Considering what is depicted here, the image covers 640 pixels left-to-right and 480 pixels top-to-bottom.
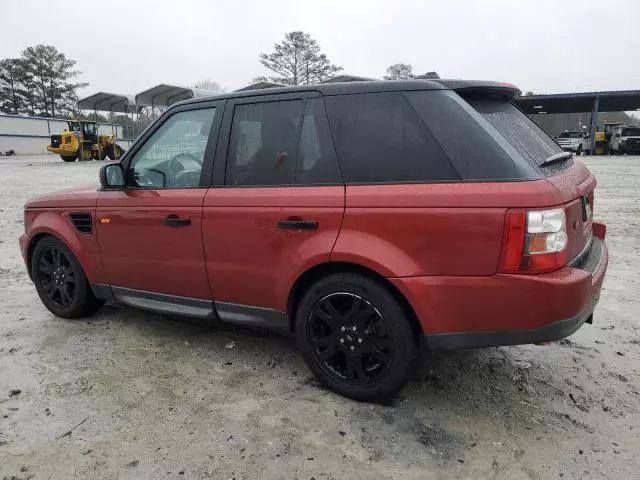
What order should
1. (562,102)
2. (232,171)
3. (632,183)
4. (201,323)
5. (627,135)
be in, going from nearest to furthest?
1. (232,171)
2. (201,323)
3. (632,183)
4. (627,135)
5. (562,102)

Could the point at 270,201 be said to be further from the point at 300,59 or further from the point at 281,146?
the point at 300,59

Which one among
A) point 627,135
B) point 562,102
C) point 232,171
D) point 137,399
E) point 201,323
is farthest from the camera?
point 562,102

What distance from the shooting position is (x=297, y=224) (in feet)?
9.00

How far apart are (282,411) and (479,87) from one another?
211cm

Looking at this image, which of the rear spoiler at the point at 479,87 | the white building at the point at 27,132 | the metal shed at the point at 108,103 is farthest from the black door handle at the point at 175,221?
the white building at the point at 27,132

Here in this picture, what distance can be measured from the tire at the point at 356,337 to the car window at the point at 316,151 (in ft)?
1.86

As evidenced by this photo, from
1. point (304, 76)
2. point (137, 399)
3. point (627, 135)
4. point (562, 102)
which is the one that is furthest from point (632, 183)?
point (304, 76)

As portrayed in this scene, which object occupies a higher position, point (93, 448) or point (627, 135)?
point (627, 135)

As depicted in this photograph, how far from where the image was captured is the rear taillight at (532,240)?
2.22 m

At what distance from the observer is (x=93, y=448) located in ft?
8.00

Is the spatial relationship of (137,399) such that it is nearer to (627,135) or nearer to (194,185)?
(194,185)

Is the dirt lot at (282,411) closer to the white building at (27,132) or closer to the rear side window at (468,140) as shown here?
the rear side window at (468,140)

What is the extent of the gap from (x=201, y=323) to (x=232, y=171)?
5.03 ft

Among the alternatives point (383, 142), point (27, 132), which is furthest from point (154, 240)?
point (27, 132)
